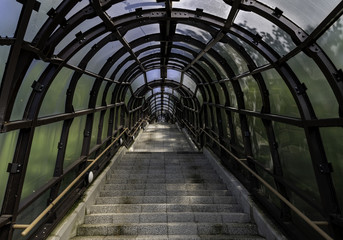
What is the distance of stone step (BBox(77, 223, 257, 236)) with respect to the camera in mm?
3625

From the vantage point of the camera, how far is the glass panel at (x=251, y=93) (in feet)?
14.5

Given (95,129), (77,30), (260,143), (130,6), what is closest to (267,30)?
(130,6)

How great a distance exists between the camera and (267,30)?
315cm

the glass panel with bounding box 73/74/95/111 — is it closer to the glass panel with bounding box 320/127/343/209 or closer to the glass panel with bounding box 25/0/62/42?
the glass panel with bounding box 25/0/62/42

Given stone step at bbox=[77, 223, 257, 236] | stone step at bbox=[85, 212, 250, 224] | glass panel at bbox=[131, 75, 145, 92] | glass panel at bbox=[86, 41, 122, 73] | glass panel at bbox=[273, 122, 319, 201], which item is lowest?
stone step at bbox=[77, 223, 257, 236]

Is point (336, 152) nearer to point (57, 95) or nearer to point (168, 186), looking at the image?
point (168, 186)

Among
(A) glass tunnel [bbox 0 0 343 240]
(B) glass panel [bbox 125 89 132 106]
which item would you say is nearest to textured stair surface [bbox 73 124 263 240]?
(A) glass tunnel [bbox 0 0 343 240]

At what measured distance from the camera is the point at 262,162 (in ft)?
14.5

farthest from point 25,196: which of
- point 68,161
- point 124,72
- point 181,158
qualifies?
point 181,158

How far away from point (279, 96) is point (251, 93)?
110cm

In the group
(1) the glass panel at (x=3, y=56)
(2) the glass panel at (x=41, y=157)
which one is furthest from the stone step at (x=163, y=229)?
(1) the glass panel at (x=3, y=56)

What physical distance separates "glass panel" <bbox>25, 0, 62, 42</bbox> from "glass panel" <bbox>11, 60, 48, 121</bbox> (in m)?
0.44

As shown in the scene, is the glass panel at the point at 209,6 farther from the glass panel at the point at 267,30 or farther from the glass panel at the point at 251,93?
the glass panel at the point at 251,93

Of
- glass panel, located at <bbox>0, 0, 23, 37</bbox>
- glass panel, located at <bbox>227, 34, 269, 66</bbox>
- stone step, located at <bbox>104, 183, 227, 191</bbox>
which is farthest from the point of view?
stone step, located at <bbox>104, 183, 227, 191</bbox>
